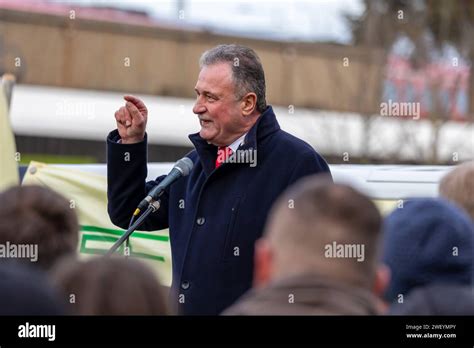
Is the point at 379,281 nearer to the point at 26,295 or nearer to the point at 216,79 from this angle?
the point at 26,295

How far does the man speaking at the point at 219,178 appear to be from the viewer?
480 centimetres

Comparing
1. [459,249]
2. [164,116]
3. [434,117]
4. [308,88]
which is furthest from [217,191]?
[308,88]

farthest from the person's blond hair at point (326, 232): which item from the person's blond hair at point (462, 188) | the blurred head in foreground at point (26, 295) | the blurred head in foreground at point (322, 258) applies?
the person's blond hair at point (462, 188)

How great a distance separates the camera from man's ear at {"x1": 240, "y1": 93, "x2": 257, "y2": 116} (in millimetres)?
5137

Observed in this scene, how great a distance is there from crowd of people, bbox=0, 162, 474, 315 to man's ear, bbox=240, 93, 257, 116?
6.38ft

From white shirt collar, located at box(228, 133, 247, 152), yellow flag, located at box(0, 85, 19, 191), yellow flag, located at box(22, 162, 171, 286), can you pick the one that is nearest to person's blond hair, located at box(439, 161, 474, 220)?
white shirt collar, located at box(228, 133, 247, 152)

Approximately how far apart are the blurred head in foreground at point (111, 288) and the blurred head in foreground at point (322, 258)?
273mm

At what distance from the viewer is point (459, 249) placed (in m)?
3.31

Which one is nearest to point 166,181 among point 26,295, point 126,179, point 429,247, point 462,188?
point 126,179

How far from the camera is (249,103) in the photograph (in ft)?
16.9

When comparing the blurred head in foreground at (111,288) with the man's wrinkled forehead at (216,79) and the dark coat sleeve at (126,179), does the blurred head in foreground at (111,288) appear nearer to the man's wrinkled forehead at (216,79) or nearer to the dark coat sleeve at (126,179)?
the dark coat sleeve at (126,179)
